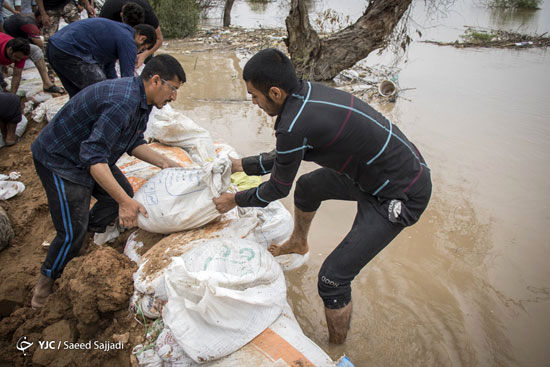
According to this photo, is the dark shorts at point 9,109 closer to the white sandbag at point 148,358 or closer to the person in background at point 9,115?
the person in background at point 9,115

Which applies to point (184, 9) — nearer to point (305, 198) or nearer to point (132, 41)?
point (132, 41)

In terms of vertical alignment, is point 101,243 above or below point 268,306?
below

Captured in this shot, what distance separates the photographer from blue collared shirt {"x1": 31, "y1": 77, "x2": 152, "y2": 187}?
1591mm

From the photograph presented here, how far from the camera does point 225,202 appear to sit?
182cm

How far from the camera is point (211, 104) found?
5.03 meters

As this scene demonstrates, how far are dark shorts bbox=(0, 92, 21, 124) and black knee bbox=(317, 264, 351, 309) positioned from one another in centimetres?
319

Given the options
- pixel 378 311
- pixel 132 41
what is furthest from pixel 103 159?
pixel 378 311

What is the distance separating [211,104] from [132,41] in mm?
2361

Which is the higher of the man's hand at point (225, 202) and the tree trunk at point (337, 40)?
the tree trunk at point (337, 40)

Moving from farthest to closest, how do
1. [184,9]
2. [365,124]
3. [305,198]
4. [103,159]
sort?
[184,9]
[305,198]
[103,159]
[365,124]

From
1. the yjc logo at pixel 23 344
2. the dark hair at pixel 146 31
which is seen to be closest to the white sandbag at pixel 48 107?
the dark hair at pixel 146 31

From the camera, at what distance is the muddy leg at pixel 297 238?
2074 mm

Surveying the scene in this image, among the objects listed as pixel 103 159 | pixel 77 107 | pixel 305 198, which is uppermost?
pixel 77 107

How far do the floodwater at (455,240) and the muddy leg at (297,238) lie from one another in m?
0.24
